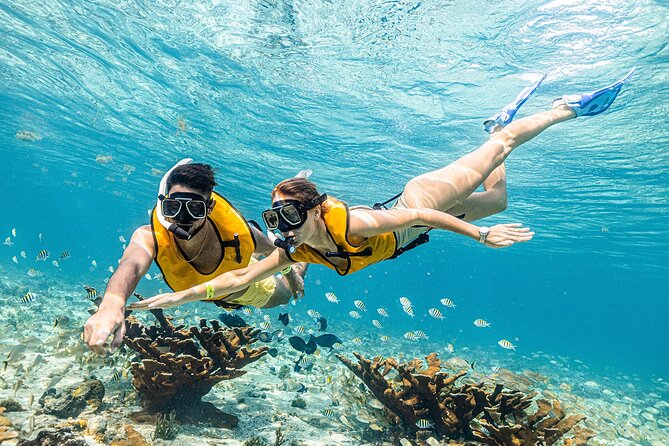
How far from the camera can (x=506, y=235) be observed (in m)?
4.69

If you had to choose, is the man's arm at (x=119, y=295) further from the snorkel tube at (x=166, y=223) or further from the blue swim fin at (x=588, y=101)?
the blue swim fin at (x=588, y=101)

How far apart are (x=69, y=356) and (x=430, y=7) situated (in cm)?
1380

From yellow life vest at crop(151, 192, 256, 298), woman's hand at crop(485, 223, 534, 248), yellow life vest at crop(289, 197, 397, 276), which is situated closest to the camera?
woman's hand at crop(485, 223, 534, 248)

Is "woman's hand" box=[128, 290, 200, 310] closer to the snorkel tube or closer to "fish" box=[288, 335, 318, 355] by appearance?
the snorkel tube

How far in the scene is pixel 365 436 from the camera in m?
6.86

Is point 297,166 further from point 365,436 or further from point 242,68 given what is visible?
point 365,436

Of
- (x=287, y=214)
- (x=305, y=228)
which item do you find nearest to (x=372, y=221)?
(x=305, y=228)

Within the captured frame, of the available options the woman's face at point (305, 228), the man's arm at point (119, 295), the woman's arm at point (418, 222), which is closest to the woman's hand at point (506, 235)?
the woman's arm at point (418, 222)

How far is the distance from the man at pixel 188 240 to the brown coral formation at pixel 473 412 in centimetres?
321

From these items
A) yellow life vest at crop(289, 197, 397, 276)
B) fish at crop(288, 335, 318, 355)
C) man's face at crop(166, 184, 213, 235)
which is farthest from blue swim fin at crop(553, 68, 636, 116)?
fish at crop(288, 335, 318, 355)

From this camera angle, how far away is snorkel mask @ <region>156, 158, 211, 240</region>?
4.46 meters

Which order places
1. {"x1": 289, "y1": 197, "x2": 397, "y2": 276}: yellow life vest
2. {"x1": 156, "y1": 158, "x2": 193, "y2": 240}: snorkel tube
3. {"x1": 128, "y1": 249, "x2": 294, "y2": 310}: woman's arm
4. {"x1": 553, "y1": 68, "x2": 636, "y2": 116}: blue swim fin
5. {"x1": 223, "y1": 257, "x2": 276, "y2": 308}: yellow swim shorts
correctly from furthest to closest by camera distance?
{"x1": 553, "y1": 68, "x2": 636, "y2": 116}: blue swim fin < {"x1": 223, "y1": 257, "x2": 276, "y2": 308}: yellow swim shorts < {"x1": 128, "y1": 249, "x2": 294, "y2": 310}: woman's arm < {"x1": 289, "y1": 197, "x2": 397, "y2": 276}: yellow life vest < {"x1": 156, "y1": 158, "x2": 193, "y2": 240}: snorkel tube

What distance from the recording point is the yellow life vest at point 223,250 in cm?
511

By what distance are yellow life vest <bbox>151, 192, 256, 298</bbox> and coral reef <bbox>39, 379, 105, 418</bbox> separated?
2.72m
